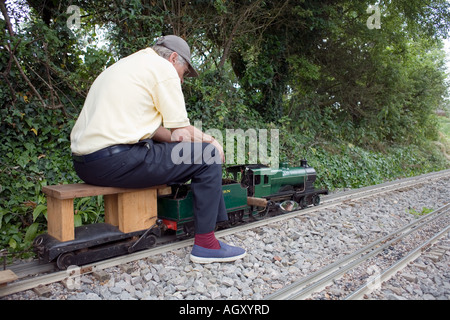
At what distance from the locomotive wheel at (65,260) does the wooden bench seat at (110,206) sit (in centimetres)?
14

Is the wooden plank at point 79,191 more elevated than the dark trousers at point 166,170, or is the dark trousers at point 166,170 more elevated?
the dark trousers at point 166,170

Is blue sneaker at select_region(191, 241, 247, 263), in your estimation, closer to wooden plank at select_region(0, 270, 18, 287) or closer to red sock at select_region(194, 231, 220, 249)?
red sock at select_region(194, 231, 220, 249)

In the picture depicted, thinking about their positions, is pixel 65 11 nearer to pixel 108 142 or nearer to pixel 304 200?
pixel 108 142

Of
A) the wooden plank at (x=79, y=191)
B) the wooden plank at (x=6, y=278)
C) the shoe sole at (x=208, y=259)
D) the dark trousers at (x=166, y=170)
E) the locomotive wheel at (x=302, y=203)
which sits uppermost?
the dark trousers at (x=166, y=170)

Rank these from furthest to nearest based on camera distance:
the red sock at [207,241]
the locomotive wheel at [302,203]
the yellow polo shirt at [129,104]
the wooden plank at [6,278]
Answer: the locomotive wheel at [302,203] → the red sock at [207,241] → the yellow polo shirt at [129,104] → the wooden plank at [6,278]

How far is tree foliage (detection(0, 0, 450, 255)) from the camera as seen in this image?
15.5 feet

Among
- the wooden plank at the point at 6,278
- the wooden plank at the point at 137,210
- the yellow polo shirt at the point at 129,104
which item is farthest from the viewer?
the wooden plank at the point at 137,210

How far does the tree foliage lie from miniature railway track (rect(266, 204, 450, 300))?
10.4ft

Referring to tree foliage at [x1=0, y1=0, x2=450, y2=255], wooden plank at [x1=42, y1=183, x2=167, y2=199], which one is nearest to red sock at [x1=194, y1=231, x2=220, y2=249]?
wooden plank at [x1=42, y1=183, x2=167, y2=199]

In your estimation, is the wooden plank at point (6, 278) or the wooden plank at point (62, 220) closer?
the wooden plank at point (6, 278)

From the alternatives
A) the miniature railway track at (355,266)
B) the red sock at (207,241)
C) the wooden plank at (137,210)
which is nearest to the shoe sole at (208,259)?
the red sock at (207,241)

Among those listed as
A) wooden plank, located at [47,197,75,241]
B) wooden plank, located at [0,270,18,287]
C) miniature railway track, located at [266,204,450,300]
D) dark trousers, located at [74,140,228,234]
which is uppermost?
dark trousers, located at [74,140,228,234]

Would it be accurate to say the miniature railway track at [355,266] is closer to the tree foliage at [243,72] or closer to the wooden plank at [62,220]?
the wooden plank at [62,220]

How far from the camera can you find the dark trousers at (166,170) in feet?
9.27
